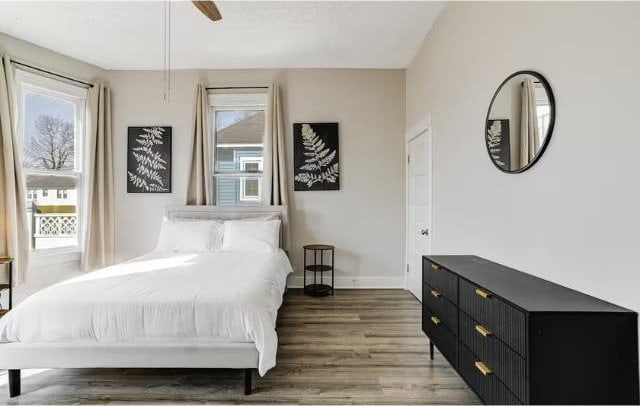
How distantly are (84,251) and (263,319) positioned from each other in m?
3.35

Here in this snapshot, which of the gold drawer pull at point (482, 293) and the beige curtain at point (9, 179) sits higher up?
the beige curtain at point (9, 179)

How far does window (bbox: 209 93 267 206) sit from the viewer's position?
4.41 m

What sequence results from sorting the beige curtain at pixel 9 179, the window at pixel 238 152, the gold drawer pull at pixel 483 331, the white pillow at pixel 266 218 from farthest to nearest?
the window at pixel 238 152
the white pillow at pixel 266 218
the beige curtain at pixel 9 179
the gold drawer pull at pixel 483 331

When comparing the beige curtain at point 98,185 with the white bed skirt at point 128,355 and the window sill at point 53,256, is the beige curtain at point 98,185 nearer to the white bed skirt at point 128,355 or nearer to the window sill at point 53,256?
the window sill at point 53,256

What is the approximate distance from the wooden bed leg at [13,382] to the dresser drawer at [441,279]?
2.75 meters

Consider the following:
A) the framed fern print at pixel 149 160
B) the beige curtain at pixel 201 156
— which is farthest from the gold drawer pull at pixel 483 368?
the framed fern print at pixel 149 160

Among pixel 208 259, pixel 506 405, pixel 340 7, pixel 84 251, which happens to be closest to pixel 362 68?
pixel 340 7

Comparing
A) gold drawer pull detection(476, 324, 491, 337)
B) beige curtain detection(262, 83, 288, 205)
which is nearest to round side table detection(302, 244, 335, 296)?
beige curtain detection(262, 83, 288, 205)

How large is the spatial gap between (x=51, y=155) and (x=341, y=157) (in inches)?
142

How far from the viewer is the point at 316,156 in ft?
14.1

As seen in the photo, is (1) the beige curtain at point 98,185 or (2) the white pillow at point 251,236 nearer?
(2) the white pillow at point 251,236

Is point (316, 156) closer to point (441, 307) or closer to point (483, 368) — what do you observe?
point (441, 307)

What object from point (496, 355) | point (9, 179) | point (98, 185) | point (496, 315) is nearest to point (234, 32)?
point (98, 185)

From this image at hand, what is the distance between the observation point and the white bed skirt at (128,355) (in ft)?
6.44
